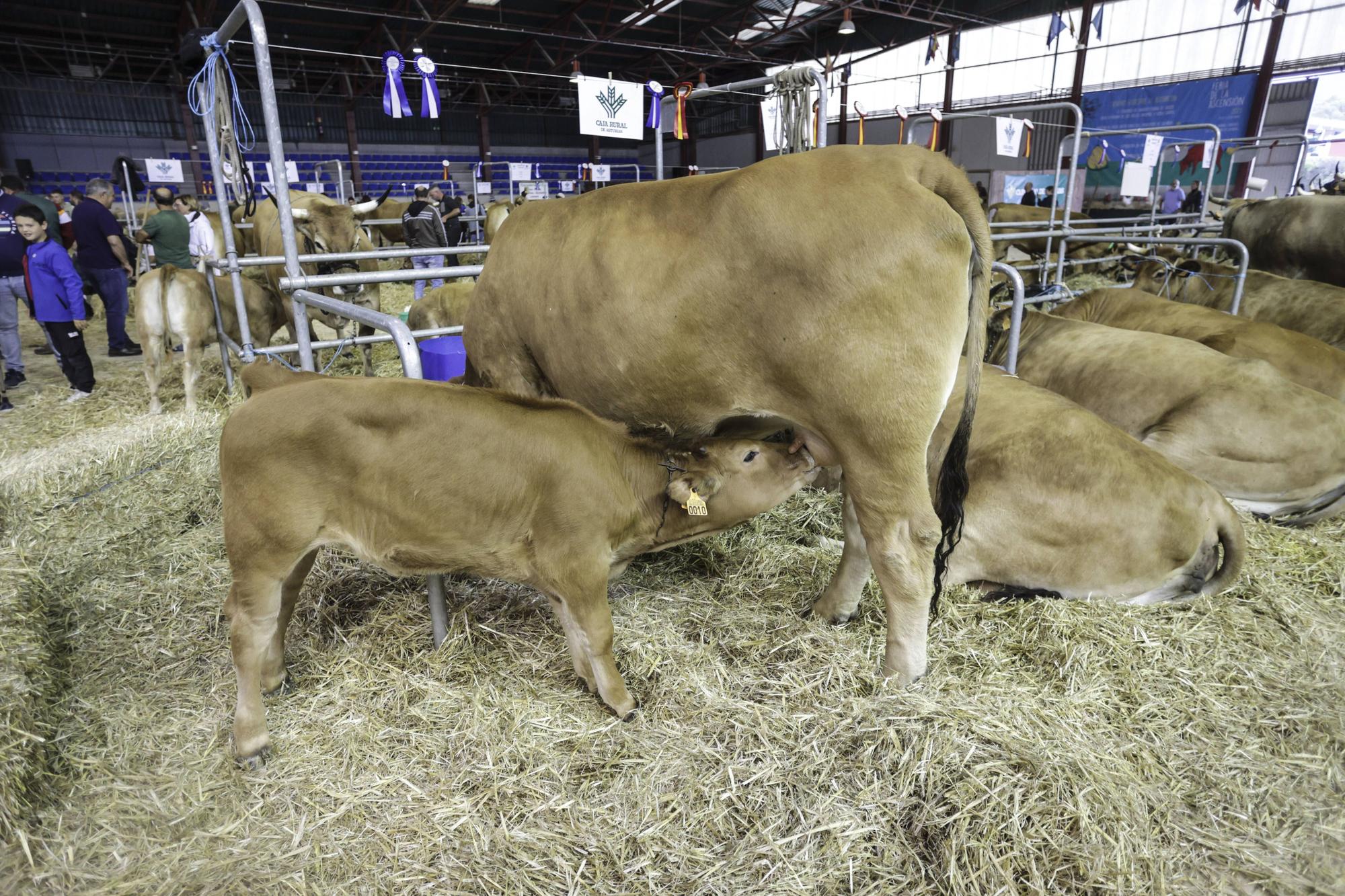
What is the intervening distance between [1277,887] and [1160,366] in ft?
11.0

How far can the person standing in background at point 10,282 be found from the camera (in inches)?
286

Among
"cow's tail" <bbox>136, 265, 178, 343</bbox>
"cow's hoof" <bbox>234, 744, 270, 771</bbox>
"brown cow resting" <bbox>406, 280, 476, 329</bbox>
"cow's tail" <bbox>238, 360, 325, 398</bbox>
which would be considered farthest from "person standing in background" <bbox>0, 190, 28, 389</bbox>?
"cow's hoof" <bbox>234, 744, 270, 771</bbox>

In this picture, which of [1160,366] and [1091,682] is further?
[1160,366]

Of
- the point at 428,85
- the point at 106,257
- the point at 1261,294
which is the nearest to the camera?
the point at 1261,294

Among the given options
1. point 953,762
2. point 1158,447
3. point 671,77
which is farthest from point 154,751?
point 671,77

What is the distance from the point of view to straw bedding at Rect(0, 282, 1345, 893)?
2066mm

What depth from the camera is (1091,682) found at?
279cm

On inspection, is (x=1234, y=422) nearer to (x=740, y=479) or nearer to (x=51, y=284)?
(x=740, y=479)

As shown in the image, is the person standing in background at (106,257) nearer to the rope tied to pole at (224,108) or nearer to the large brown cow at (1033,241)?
the rope tied to pole at (224,108)

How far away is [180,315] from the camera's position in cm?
670

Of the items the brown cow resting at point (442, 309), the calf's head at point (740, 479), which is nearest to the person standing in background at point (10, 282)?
the brown cow resting at point (442, 309)

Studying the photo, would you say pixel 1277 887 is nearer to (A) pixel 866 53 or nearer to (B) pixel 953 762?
(B) pixel 953 762

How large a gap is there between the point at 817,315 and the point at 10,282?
29.2 feet

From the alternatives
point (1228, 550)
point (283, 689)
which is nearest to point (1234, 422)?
point (1228, 550)
